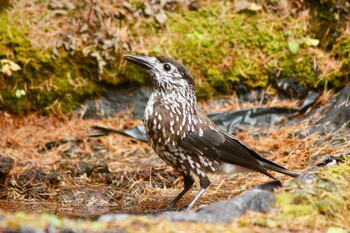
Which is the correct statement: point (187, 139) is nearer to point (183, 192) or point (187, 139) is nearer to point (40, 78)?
point (183, 192)

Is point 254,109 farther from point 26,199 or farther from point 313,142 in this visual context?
point 26,199

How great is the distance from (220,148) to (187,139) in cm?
36

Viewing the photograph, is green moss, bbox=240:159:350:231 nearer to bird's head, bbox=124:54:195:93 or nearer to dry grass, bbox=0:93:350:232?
dry grass, bbox=0:93:350:232

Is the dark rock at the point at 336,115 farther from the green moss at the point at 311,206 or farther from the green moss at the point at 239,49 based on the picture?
the green moss at the point at 311,206

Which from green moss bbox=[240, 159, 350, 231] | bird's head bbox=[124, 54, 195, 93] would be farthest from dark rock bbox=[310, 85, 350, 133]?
green moss bbox=[240, 159, 350, 231]

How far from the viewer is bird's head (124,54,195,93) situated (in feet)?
18.2

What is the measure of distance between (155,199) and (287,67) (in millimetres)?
3235

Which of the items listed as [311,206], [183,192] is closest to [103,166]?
[183,192]

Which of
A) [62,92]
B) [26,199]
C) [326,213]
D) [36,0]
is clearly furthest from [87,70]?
[326,213]

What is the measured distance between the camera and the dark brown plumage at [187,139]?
5.19 metres

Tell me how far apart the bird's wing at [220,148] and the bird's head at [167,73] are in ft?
1.84

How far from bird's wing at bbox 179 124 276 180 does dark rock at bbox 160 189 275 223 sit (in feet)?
4.79

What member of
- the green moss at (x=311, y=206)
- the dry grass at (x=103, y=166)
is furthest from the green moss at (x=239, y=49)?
the green moss at (x=311, y=206)

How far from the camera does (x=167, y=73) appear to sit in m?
5.57
